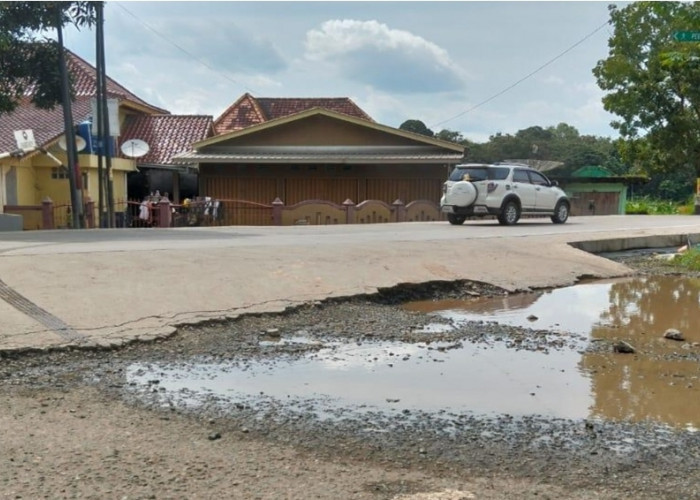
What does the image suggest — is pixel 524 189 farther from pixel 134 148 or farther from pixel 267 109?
pixel 267 109

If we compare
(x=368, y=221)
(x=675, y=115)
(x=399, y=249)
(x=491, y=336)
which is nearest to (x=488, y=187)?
(x=368, y=221)

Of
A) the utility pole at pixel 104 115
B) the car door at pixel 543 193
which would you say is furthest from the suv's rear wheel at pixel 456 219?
the utility pole at pixel 104 115

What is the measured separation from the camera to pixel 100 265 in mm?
9125

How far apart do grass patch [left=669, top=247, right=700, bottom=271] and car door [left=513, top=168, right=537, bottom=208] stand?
558 centimetres

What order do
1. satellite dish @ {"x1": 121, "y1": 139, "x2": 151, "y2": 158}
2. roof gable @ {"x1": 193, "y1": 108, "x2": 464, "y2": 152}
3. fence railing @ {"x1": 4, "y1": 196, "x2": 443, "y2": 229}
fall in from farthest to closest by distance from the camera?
1. roof gable @ {"x1": 193, "y1": 108, "x2": 464, "y2": 152}
2. satellite dish @ {"x1": 121, "y1": 139, "x2": 151, "y2": 158}
3. fence railing @ {"x1": 4, "y1": 196, "x2": 443, "y2": 229}

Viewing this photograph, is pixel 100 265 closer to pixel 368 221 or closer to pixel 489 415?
pixel 489 415

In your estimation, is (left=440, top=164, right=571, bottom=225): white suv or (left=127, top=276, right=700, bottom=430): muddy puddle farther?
(left=440, top=164, right=571, bottom=225): white suv

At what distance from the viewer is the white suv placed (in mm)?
19281

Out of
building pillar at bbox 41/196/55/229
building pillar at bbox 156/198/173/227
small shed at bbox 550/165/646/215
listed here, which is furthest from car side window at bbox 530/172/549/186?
small shed at bbox 550/165/646/215

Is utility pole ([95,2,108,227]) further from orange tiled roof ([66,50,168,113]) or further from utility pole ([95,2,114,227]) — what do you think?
orange tiled roof ([66,50,168,113])

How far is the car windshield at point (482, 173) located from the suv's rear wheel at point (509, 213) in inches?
30.5

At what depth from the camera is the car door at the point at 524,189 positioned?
19.9m

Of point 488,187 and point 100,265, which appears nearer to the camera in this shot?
point 100,265

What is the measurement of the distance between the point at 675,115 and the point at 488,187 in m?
21.5
